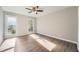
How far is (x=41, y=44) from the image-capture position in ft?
7.66

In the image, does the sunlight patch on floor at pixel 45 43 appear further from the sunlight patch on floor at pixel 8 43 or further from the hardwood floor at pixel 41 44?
the sunlight patch on floor at pixel 8 43

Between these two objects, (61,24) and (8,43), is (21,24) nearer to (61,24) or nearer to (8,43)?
(8,43)

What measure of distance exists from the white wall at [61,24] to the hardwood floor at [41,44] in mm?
169

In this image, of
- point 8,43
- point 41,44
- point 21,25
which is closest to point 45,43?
point 41,44

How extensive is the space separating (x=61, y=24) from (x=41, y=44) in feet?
3.07

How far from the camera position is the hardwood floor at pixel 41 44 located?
2.10m

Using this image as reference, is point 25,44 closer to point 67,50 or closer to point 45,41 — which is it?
point 45,41

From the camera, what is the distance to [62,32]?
222 centimetres

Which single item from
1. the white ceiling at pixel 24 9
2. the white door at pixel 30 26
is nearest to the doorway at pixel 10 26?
the white ceiling at pixel 24 9

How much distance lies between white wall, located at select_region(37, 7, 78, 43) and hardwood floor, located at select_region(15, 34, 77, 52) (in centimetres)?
17

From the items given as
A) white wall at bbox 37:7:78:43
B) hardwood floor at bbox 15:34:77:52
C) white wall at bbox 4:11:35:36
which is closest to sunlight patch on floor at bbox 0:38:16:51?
hardwood floor at bbox 15:34:77:52

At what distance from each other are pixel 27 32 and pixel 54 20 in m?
1.01

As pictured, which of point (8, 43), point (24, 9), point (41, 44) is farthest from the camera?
point (41, 44)
